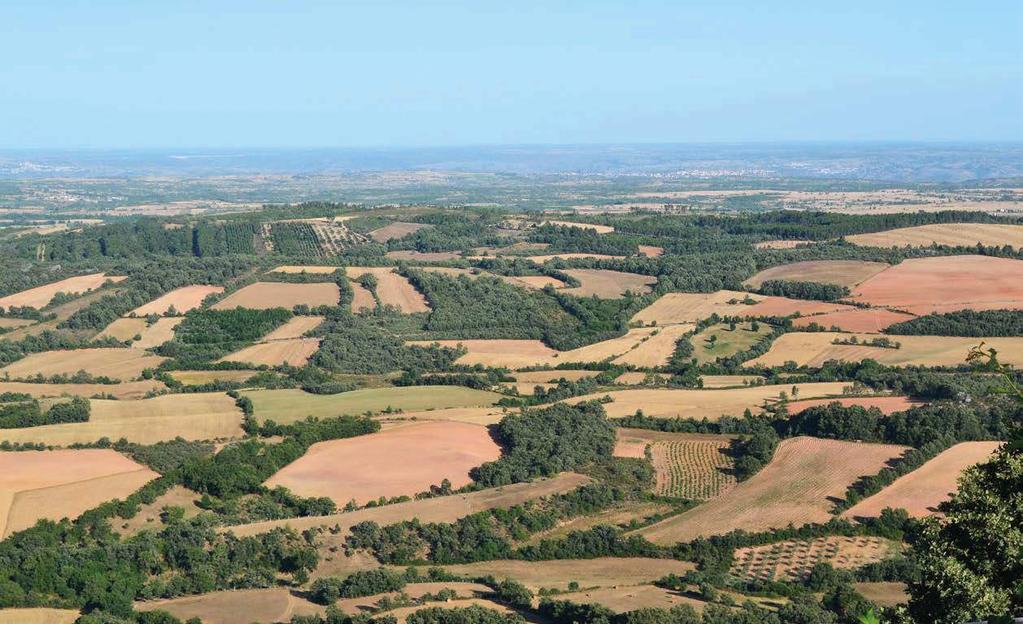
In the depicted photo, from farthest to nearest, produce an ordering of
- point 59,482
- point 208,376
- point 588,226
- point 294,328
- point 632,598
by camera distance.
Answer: point 588,226, point 294,328, point 208,376, point 59,482, point 632,598

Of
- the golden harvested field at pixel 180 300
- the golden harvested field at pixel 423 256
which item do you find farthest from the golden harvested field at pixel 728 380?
the golden harvested field at pixel 423 256

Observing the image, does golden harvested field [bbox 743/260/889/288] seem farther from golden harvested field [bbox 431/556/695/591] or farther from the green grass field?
golden harvested field [bbox 431/556/695/591]

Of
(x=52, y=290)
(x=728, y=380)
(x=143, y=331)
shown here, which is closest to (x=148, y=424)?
(x=143, y=331)

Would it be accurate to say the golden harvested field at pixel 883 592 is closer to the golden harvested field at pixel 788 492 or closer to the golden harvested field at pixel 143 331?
the golden harvested field at pixel 788 492

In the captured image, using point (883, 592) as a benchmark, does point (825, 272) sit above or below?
above

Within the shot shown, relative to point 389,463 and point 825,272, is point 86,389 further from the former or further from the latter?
point 825,272

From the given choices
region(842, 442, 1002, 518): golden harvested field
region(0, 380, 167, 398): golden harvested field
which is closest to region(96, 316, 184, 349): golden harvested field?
region(0, 380, 167, 398): golden harvested field
